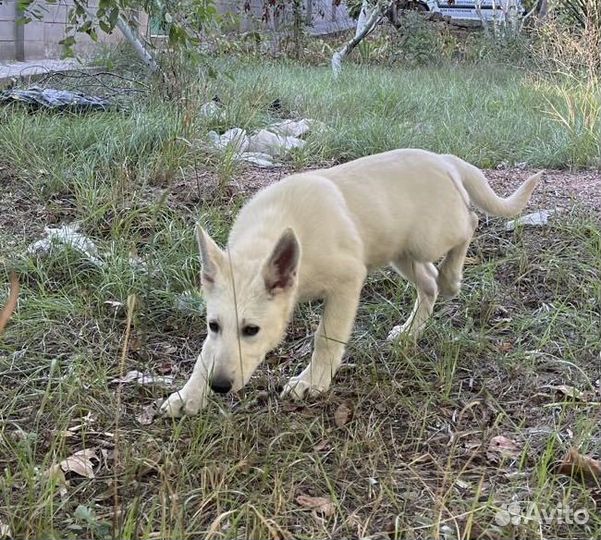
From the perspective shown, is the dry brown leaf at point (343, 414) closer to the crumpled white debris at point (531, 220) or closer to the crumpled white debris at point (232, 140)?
the crumpled white debris at point (531, 220)

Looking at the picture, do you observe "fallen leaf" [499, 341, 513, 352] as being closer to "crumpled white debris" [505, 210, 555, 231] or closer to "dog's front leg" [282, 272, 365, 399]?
"dog's front leg" [282, 272, 365, 399]

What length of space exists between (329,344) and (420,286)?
804mm

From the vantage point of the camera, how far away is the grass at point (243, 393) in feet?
6.88

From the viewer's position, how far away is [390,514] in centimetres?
215

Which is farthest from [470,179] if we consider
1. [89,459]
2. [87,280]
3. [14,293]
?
[14,293]

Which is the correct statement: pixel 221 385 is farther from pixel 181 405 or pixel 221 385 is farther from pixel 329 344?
pixel 329 344

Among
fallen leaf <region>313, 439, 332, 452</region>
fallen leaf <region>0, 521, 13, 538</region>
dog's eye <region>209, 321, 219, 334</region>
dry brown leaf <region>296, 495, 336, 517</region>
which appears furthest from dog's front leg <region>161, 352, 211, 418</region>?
fallen leaf <region>0, 521, 13, 538</region>

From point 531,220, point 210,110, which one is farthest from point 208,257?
point 210,110

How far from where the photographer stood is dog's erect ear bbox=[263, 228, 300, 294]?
2.52 m

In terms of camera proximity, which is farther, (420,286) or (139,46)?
(139,46)

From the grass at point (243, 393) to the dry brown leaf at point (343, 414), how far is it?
0.03m

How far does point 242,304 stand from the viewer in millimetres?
2518

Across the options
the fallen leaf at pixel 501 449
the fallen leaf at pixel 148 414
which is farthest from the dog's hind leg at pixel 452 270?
the fallen leaf at pixel 148 414

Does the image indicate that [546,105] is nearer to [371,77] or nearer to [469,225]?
[371,77]
